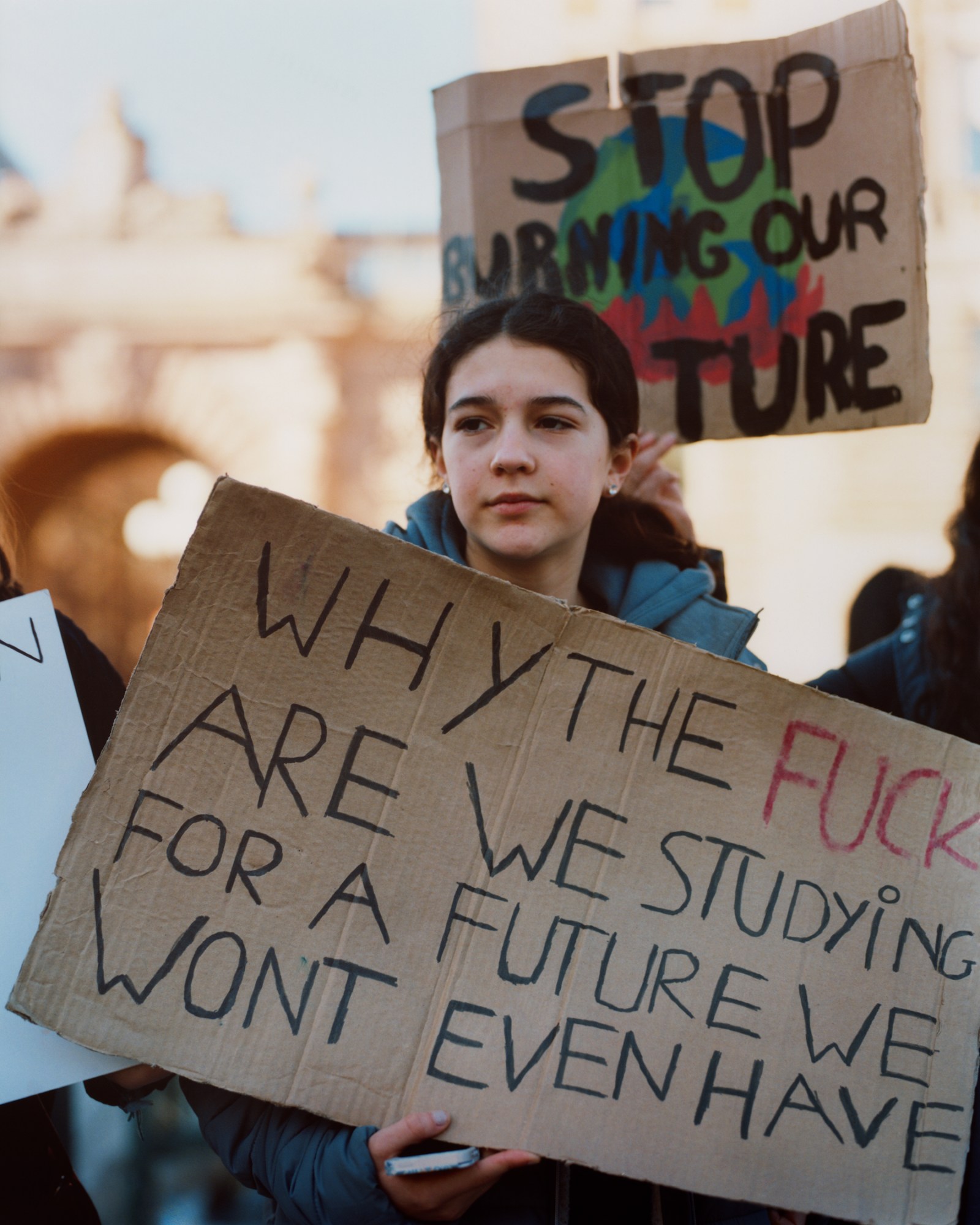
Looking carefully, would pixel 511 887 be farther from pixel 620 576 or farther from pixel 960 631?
pixel 960 631

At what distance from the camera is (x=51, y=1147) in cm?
109

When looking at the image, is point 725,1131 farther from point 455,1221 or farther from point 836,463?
point 836,463

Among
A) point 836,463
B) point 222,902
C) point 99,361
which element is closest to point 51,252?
point 99,361

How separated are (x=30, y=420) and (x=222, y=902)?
7.90 metres

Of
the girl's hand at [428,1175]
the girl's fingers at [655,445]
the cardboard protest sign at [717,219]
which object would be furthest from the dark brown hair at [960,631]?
the girl's hand at [428,1175]

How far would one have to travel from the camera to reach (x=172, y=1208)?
286 cm

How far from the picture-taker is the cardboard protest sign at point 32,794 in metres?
0.97

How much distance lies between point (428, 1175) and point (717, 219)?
1529 millimetres

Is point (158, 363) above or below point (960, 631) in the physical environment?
above

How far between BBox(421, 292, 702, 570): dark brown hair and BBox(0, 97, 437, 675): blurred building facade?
6.27 m

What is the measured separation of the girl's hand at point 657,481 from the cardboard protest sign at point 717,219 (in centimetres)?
8

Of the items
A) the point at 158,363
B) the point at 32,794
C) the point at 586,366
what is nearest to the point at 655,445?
the point at 586,366

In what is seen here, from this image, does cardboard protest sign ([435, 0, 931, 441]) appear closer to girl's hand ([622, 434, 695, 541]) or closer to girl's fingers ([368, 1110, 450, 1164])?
girl's hand ([622, 434, 695, 541])

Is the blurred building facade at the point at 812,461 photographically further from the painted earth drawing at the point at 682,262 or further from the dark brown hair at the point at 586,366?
the dark brown hair at the point at 586,366
